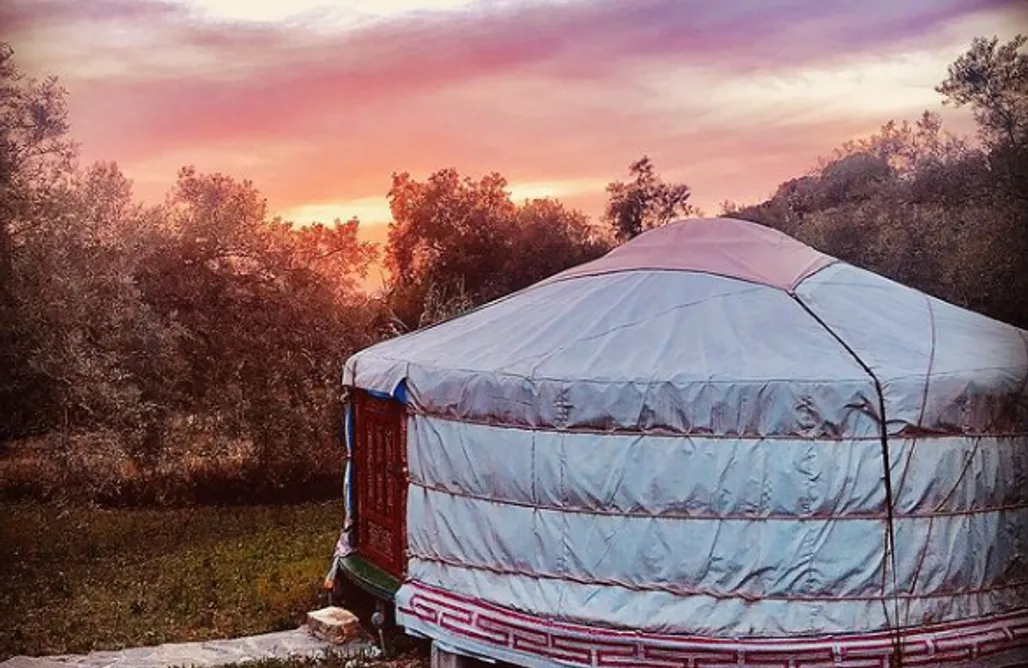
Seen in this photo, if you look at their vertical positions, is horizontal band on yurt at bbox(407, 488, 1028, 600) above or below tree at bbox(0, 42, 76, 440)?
below

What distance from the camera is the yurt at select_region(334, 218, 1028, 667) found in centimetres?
427

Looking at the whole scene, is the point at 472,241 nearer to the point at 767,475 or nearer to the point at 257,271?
the point at 257,271

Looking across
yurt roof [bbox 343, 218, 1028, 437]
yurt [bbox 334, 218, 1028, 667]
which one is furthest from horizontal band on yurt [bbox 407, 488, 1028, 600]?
yurt roof [bbox 343, 218, 1028, 437]

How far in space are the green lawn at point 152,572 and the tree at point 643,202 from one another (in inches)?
123

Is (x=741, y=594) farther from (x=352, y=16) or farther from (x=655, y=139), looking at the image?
(x=352, y=16)

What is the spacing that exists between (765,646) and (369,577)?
6.99 feet

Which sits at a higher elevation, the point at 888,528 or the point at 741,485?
the point at 741,485

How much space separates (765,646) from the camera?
4.28 metres

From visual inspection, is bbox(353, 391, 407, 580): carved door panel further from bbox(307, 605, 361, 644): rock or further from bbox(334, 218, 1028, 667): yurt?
bbox(334, 218, 1028, 667): yurt

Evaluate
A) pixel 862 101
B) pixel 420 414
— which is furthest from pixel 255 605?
pixel 862 101

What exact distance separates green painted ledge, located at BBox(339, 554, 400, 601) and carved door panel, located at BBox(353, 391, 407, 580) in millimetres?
39

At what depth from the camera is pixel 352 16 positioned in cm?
417

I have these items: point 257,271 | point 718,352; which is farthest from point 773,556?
point 257,271

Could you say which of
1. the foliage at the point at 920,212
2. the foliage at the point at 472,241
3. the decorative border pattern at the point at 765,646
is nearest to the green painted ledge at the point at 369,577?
the decorative border pattern at the point at 765,646
